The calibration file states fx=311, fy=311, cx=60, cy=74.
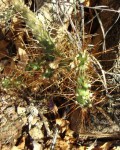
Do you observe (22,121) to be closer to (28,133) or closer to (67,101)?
(28,133)

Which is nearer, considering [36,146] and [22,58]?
[36,146]

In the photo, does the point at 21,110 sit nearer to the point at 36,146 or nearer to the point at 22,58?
the point at 36,146

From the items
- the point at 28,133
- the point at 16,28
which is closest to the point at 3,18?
the point at 16,28

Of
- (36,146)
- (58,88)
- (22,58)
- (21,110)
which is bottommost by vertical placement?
(36,146)

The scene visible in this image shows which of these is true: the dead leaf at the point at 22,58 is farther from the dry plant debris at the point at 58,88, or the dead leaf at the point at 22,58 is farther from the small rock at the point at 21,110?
the small rock at the point at 21,110

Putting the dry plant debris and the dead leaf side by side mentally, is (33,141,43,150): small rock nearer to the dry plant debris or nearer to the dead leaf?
the dry plant debris

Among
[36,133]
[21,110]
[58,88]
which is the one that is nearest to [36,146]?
[36,133]

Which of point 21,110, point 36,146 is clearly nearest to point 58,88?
point 21,110

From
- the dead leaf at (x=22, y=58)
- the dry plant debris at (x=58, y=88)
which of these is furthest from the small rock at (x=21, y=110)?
the dead leaf at (x=22, y=58)

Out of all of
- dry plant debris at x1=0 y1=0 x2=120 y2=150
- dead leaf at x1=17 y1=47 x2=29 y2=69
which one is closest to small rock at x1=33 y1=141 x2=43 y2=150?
dry plant debris at x1=0 y1=0 x2=120 y2=150

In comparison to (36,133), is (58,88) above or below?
above
